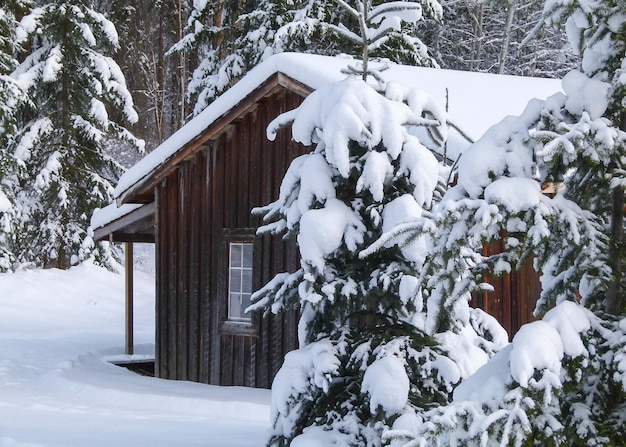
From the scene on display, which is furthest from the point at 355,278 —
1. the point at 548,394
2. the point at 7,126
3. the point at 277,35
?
the point at 277,35

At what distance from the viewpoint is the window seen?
1260cm

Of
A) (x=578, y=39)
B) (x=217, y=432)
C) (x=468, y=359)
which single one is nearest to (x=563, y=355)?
(x=578, y=39)

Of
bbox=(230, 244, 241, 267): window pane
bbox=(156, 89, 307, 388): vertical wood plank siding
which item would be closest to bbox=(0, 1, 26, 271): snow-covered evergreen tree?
bbox=(156, 89, 307, 388): vertical wood plank siding

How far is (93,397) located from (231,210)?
10.8 feet

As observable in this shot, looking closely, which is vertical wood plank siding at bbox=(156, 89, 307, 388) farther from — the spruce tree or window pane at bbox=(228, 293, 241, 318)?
the spruce tree

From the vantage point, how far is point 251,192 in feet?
40.9

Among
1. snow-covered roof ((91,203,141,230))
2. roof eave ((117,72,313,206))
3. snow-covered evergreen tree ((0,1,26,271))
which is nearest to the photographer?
roof eave ((117,72,313,206))

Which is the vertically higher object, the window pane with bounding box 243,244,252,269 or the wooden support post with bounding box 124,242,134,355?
the window pane with bounding box 243,244,252,269

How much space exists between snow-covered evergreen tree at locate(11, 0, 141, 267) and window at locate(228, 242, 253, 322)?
14135mm

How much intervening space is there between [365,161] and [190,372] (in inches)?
327

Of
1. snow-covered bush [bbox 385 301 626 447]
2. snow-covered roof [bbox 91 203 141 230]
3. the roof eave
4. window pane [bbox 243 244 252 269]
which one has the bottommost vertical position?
snow-covered bush [bbox 385 301 626 447]

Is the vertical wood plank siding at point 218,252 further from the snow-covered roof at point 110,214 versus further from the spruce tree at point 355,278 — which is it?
the spruce tree at point 355,278

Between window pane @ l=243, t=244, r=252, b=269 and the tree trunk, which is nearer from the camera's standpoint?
the tree trunk

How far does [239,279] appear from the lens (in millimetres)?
12703
